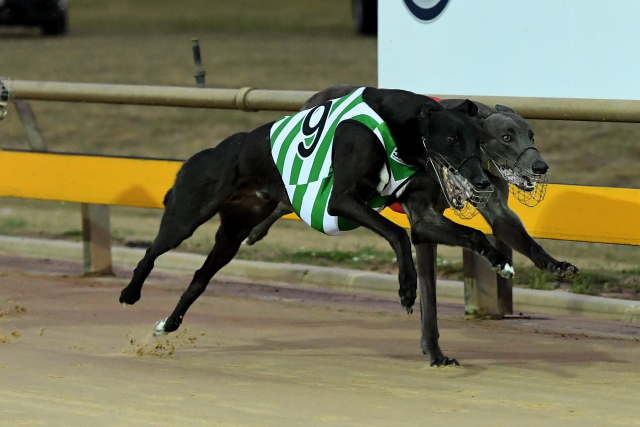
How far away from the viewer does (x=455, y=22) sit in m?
7.15

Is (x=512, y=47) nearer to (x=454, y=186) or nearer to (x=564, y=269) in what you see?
(x=454, y=186)

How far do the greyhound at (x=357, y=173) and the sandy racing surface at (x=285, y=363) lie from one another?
1.42 feet

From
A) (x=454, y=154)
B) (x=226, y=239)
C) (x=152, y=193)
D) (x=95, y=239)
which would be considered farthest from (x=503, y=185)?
(x=95, y=239)

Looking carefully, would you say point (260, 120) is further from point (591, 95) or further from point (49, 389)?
point (49, 389)

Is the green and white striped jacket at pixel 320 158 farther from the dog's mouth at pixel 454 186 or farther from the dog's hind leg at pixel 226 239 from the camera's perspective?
the dog's hind leg at pixel 226 239

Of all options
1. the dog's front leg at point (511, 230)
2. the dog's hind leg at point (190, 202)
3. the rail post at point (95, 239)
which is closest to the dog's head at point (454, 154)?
the dog's front leg at point (511, 230)

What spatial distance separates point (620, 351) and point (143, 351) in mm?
2245

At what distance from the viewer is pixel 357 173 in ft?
17.0

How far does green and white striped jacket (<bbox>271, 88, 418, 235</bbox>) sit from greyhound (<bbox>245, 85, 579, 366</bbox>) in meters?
0.22

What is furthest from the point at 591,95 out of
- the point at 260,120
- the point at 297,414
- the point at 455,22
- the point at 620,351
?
the point at 260,120

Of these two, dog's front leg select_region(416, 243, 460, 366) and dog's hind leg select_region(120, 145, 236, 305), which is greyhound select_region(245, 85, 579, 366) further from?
dog's hind leg select_region(120, 145, 236, 305)

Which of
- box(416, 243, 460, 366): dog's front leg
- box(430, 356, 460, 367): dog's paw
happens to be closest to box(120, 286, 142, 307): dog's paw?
box(416, 243, 460, 366): dog's front leg

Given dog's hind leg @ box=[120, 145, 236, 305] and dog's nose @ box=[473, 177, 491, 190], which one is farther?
dog's hind leg @ box=[120, 145, 236, 305]

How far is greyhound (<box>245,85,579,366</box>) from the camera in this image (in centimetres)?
515
